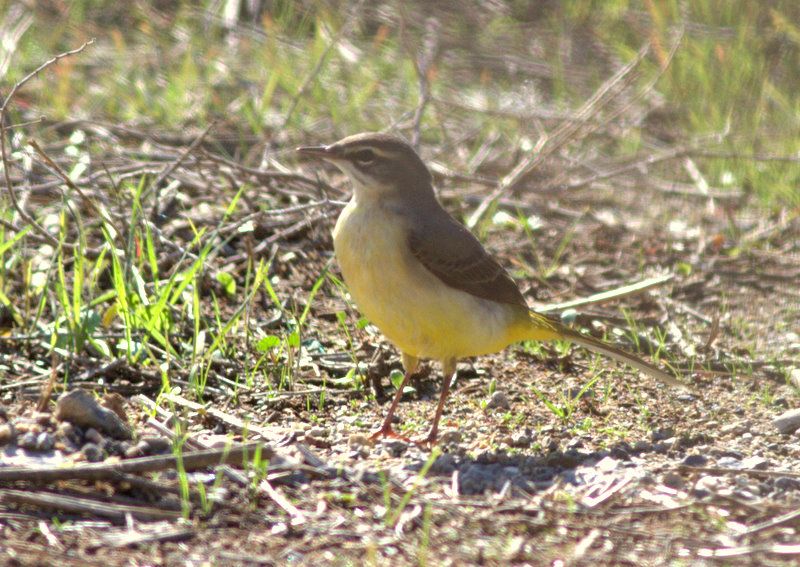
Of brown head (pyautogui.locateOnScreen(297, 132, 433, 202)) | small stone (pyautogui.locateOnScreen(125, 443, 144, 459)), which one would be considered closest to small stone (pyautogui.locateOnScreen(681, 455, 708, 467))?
brown head (pyautogui.locateOnScreen(297, 132, 433, 202))

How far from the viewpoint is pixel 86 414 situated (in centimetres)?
483

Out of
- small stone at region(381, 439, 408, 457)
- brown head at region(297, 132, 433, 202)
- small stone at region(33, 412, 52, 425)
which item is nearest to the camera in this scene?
small stone at region(33, 412, 52, 425)

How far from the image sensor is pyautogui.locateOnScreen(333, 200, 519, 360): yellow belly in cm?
547

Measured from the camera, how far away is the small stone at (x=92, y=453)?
15.1 feet

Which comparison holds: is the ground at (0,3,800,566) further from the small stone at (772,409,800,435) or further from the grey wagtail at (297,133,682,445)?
the grey wagtail at (297,133,682,445)

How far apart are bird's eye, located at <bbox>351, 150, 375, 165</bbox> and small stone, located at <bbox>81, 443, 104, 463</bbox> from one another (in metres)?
2.05

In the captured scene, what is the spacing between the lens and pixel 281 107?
10438 millimetres

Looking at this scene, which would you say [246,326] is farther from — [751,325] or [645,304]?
[751,325]

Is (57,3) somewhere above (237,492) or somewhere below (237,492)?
above

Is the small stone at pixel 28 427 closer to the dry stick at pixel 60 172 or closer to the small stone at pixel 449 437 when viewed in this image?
the dry stick at pixel 60 172

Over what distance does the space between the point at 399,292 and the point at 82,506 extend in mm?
1881

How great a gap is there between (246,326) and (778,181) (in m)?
5.32

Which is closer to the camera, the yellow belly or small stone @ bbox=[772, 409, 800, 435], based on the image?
the yellow belly

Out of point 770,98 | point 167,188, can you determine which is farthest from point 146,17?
point 770,98
